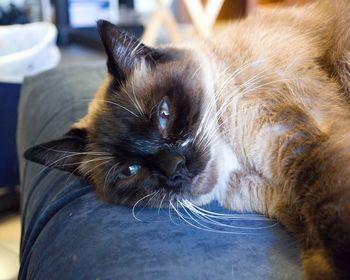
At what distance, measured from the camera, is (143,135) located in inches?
37.9

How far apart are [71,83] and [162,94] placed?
0.66m

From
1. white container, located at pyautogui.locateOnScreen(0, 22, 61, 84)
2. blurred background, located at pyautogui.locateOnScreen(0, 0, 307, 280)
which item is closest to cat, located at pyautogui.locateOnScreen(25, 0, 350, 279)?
blurred background, located at pyautogui.locateOnScreen(0, 0, 307, 280)

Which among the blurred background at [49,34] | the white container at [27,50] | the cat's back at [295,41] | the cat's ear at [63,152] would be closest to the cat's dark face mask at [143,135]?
the cat's ear at [63,152]

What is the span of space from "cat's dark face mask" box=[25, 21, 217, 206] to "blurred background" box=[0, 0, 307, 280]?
475mm

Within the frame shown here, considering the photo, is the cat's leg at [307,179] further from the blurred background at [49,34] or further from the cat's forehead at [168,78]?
the blurred background at [49,34]

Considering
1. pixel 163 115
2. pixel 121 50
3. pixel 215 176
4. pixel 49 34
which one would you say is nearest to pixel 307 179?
pixel 215 176

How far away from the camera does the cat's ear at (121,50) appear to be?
100 cm

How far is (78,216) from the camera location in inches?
36.0

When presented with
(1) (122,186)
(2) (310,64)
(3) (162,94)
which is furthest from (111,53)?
(2) (310,64)

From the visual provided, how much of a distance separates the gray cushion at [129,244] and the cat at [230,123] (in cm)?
5

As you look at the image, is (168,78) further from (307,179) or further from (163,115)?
(307,179)

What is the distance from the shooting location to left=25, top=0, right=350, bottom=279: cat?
87 cm

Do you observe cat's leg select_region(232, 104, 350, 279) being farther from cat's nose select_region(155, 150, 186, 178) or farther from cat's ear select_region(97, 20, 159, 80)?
cat's ear select_region(97, 20, 159, 80)

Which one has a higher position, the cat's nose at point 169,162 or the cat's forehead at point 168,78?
the cat's forehead at point 168,78
